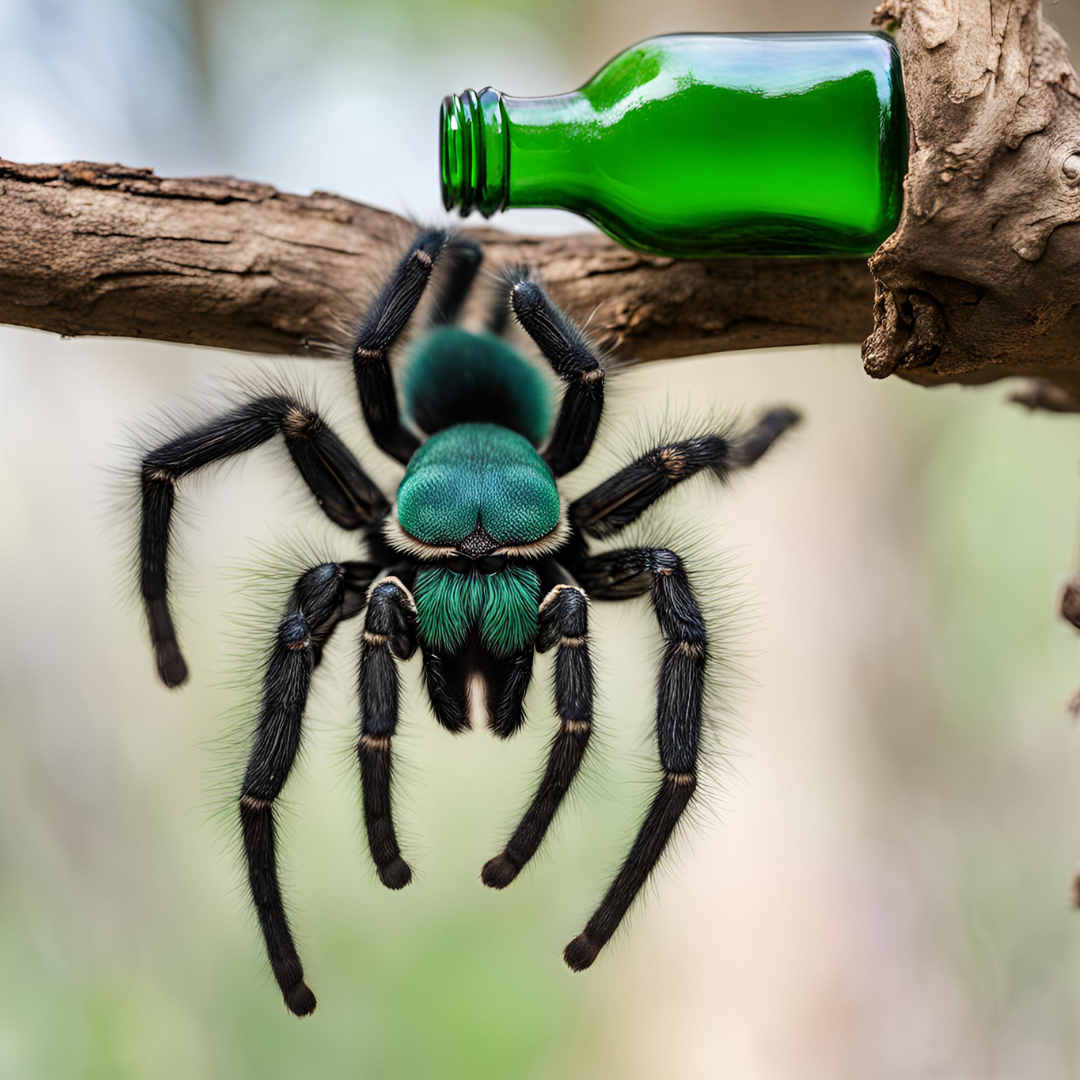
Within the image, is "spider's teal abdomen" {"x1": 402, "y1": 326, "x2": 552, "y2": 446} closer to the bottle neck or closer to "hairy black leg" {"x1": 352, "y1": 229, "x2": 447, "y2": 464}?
"hairy black leg" {"x1": 352, "y1": 229, "x2": 447, "y2": 464}

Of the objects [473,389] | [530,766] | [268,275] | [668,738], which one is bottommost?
[530,766]

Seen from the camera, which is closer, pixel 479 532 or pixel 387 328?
pixel 479 532

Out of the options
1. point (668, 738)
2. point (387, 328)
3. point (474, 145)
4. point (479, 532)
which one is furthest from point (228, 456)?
point (668, 738)

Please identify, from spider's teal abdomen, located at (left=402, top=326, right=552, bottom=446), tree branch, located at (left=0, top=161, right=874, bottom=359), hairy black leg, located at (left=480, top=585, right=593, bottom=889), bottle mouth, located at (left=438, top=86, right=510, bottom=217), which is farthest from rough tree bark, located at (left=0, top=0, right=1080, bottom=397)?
hairy black leg, located at (left=480, top=585, right=593, bottom=889)

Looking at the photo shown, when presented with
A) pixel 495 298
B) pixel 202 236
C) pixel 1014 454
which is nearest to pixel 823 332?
pixel 495 298

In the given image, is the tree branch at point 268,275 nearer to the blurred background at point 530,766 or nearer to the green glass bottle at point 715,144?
the green glass bottle at point 715,144

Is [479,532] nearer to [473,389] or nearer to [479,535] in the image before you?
[479,535]
